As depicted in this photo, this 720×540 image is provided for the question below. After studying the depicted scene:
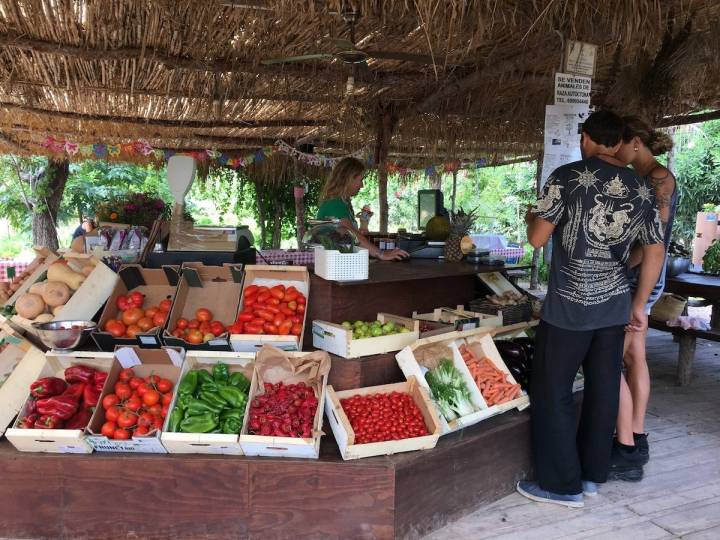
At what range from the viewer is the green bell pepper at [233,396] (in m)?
2.72

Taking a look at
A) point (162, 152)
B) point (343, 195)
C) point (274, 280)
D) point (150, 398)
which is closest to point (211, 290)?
point (274, 280)

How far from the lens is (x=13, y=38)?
401cm

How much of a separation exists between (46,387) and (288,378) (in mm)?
1148

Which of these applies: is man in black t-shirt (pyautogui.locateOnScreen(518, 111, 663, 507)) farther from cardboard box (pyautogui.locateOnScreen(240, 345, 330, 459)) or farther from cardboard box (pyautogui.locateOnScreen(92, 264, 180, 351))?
cardboard box (pyautogui.locateOnScreen(92, 264, 180, 351))

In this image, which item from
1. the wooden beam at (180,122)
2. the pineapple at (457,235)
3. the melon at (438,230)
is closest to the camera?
the pineapple at (457,235)

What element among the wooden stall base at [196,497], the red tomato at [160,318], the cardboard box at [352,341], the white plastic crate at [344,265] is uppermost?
the white plastic crate at [344,265]

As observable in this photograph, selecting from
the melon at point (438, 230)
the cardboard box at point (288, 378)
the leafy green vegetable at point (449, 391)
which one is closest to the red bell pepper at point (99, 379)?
the cardboard box at point (288, 378)

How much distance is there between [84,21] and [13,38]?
1.81 ft

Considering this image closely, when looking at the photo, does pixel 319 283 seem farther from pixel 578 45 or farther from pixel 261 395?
pixel 578 45

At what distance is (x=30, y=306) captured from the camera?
9.74 feet

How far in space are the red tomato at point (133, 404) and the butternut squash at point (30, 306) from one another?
2.61 ft

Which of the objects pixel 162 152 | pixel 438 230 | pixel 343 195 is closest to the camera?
pixel 343 195

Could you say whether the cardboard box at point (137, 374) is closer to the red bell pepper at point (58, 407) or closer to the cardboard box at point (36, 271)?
the red bell pepper at point (58, 407)

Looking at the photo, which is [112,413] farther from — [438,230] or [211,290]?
[438,230]
